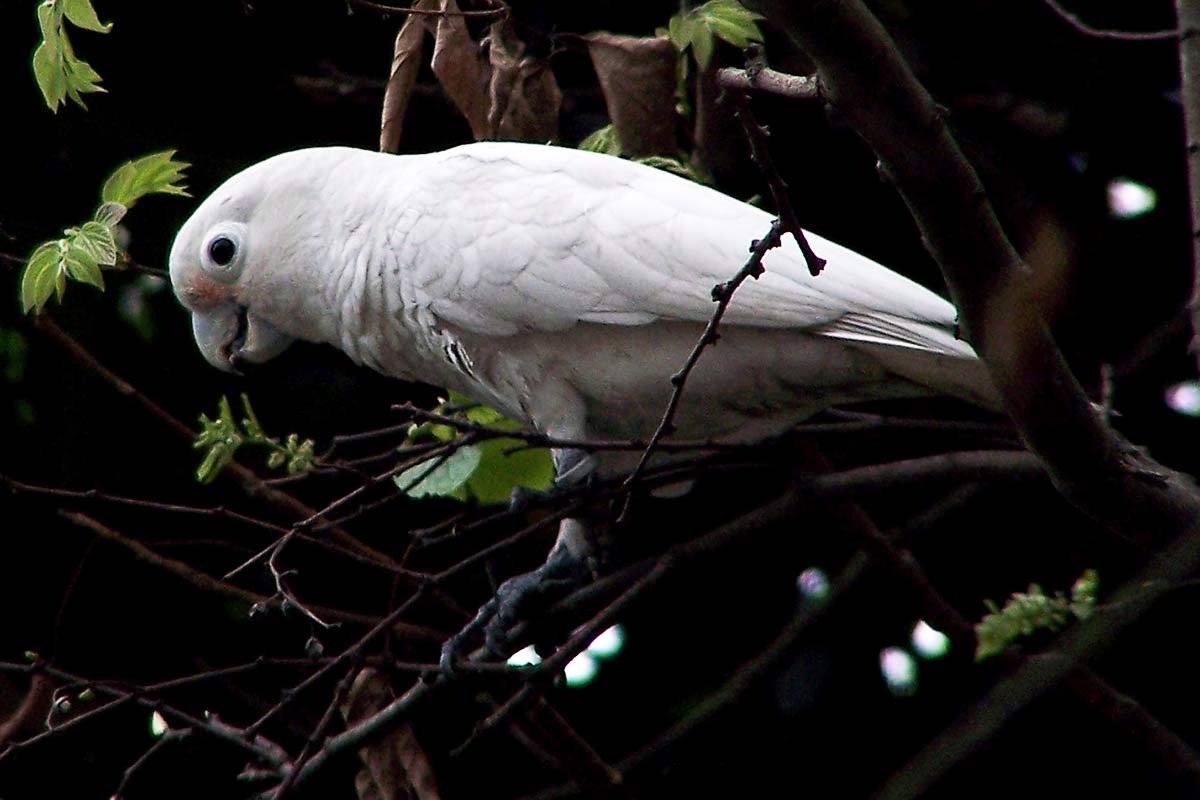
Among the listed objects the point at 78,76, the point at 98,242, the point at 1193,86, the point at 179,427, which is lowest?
the point at 179,427

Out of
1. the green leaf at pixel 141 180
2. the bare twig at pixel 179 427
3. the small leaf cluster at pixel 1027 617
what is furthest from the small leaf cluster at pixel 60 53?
the small leaf cluster at pixel 1027 617

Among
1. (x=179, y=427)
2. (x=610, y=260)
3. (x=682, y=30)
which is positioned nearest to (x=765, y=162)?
(x=610, y=260)

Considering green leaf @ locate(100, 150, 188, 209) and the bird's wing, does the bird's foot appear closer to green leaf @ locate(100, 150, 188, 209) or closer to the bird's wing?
the bird's wing

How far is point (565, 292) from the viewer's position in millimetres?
2184

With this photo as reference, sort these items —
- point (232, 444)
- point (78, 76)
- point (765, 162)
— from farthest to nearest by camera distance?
point (232, 444) → point (78, 76) → point (765, 162)

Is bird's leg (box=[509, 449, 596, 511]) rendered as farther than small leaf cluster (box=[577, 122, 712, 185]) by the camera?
No

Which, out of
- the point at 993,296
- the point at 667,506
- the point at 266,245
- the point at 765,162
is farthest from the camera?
the point at 667,506

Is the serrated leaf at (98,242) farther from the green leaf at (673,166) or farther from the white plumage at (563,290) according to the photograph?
the green leaf at (673,166)

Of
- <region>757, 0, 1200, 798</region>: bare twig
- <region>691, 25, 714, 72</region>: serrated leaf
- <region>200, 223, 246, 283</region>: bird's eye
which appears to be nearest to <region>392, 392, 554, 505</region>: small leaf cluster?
<region>200, 223, 246, 283</region>: bird's eye

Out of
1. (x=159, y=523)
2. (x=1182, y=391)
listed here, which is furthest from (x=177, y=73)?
(x=1182, y=391)

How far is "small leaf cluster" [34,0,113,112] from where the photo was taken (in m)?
1.85

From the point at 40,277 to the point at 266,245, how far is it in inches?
18.8

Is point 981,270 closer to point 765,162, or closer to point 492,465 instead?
point 765,162

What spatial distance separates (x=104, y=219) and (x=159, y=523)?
1.29m
